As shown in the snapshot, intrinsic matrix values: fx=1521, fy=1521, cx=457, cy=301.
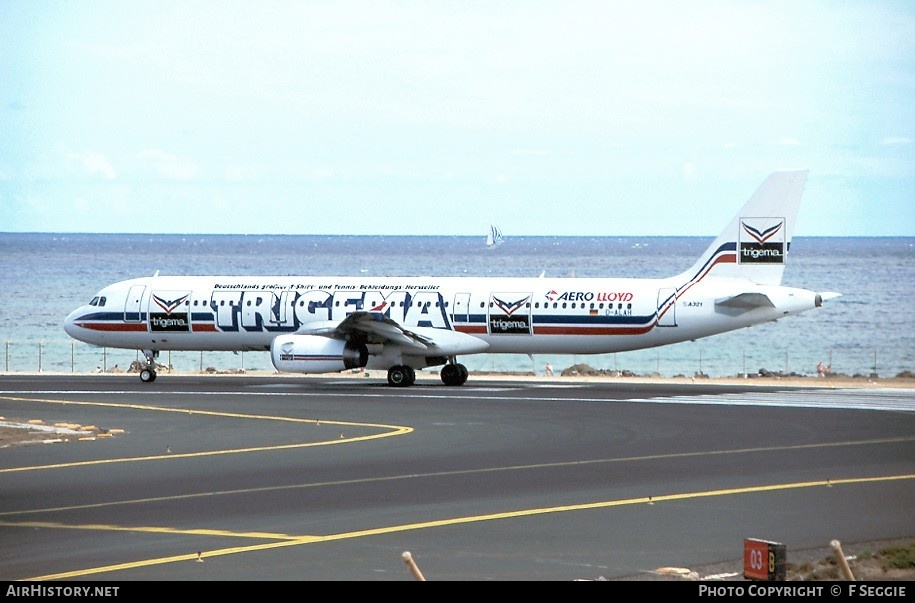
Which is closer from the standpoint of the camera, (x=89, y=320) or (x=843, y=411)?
(x=843, y=411)

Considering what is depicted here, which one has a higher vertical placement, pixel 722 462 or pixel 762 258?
pixel 762 258

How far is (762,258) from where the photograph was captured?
46906 mm

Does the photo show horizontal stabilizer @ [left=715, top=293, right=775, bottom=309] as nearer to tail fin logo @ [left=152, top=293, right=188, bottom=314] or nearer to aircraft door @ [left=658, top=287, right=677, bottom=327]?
aircraft door @ [left=658, top=287, right=677, bottom=327]

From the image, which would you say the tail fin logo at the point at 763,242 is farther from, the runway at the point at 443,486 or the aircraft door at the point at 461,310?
the aircraft door at the point at 461,310

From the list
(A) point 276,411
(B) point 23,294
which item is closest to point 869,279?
(B) point 23,294

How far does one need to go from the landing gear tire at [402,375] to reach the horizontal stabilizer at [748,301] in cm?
1041

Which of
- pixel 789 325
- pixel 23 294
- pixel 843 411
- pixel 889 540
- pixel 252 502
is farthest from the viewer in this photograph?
pixel 23 294

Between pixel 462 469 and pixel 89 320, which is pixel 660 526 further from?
pixel 89 320

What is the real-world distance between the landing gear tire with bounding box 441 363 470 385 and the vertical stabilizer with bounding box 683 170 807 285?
870 centimetres

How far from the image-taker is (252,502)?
22.8 m

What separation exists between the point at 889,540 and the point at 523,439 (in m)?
13.3

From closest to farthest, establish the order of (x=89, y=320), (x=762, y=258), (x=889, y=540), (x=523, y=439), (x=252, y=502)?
1. (x=889, y=540)
2. (x=252, y=502)
3. (x=523, y=439)
4. (x=762, y=258)
5. (x=89, y=320)

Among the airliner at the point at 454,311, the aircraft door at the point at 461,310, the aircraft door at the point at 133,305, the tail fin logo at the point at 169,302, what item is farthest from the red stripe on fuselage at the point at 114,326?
the aircraft door at the point at 461,310

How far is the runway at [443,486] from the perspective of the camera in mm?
18078
